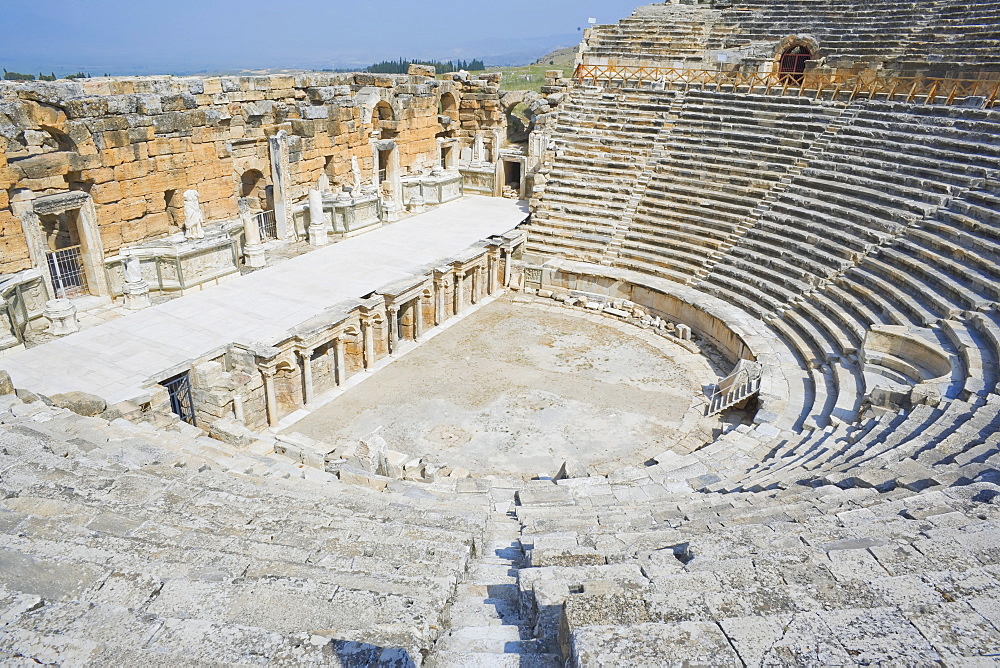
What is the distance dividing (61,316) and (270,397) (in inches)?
159

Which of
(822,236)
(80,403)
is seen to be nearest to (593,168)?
(822,236)

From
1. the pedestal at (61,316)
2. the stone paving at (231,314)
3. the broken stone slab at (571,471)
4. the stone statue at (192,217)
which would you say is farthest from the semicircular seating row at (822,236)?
the pedestal at (61,316)

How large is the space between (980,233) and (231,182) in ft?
55.7

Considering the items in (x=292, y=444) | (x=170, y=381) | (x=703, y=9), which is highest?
(x=703, y=9)

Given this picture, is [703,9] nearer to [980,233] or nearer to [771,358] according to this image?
[980,233]

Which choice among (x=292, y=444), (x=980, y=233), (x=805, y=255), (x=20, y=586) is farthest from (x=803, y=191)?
(x=20, y=586)

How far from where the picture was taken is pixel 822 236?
50.4ft

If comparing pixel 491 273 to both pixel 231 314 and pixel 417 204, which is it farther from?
pixel 231 314

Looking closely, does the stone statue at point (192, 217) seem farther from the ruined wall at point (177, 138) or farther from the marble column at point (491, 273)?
the marble column at point (491, 273)

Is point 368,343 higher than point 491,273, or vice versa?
point 491,273

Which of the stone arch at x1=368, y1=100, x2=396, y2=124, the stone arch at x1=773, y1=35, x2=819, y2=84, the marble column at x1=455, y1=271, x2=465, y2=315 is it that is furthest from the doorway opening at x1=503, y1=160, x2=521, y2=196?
the stone arch at x1=773, y1=35, x2=819, y2=84

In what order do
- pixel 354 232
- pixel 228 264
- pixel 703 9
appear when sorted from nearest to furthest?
pixel 228 264 → pixel 354 232 → pixel 703 9

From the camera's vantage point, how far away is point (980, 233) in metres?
12.9

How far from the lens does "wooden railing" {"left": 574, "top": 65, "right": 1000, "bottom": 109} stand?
693 inches
